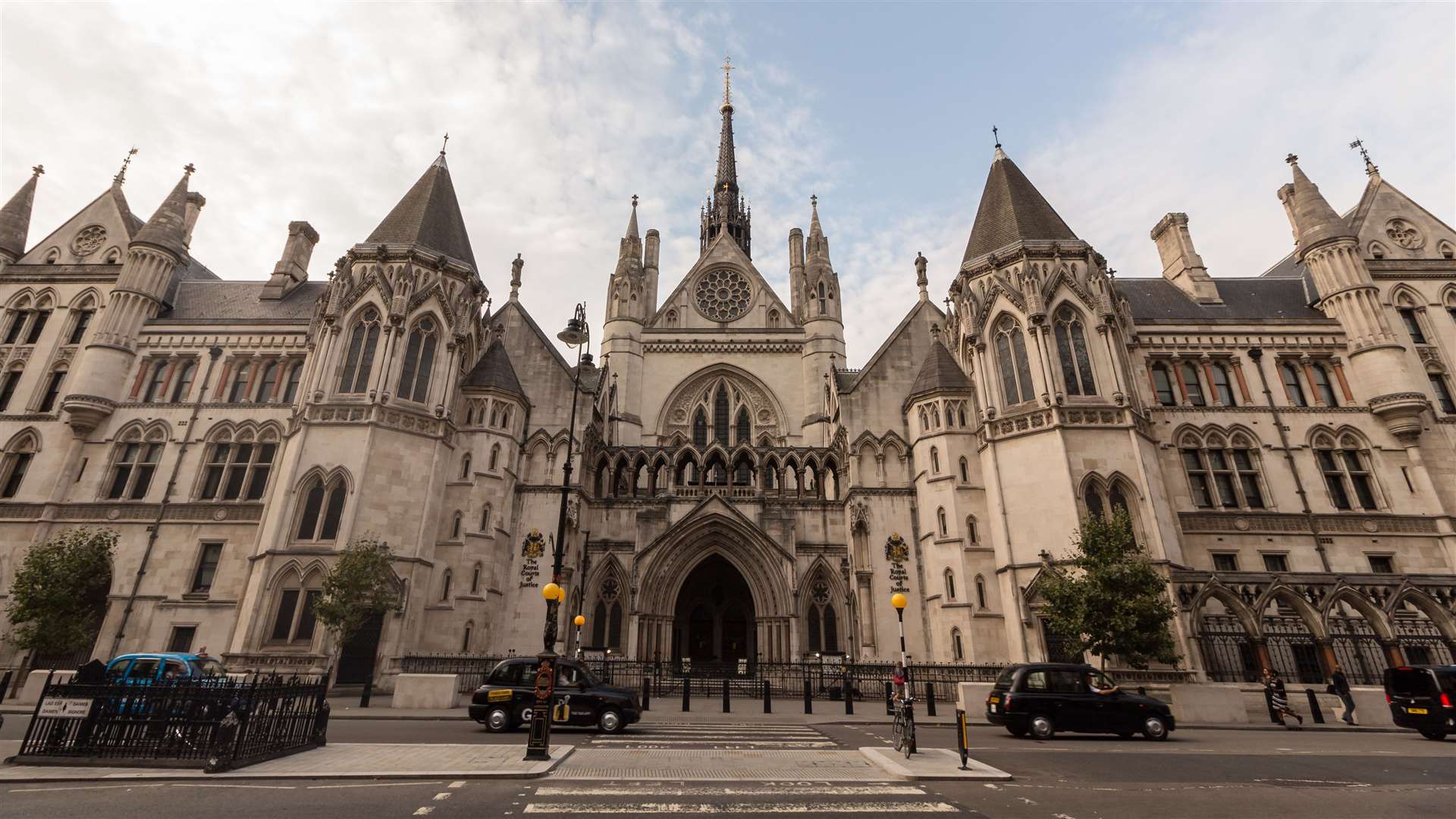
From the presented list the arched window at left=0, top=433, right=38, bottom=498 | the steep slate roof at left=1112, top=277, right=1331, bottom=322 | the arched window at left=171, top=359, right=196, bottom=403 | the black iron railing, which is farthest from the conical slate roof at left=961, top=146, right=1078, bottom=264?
the arched window at left=0, top=433, right=38, bottom=498

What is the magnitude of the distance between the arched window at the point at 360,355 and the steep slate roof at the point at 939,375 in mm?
21456

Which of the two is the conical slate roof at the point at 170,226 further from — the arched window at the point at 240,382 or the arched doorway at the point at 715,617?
the arched doorway at the point at 715,617

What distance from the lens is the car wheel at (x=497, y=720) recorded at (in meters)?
13.3

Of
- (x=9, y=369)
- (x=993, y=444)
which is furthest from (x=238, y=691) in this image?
(x=9, y=369)

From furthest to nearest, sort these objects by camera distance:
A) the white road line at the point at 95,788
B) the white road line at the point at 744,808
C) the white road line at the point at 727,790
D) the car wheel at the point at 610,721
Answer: the car wheel at the point at 610,721, the white road line at the point at 727,790, the white road line at the point at 95,788, the white road line at the point at 744,808

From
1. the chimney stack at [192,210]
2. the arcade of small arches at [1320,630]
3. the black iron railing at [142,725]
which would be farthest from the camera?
the chimney stack at [192,210]

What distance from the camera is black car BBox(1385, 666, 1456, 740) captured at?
14.2m

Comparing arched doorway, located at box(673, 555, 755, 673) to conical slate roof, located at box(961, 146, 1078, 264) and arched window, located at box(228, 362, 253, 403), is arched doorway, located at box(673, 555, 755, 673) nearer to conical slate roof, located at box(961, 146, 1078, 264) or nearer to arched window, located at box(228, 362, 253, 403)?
conical slate roof, located at box(961, 146, 1078, 264)

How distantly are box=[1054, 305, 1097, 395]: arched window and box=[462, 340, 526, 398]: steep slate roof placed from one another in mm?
21736

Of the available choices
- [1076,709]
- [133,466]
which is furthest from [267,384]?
[1076,709]

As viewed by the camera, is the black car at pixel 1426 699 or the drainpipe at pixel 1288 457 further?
the drainpipe at pixel 1288 457

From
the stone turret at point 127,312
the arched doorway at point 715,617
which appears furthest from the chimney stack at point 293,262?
the arched doorway at point 715,617

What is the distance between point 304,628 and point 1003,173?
3253 cm

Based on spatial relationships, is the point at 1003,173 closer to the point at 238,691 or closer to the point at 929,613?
the point at 929,613
